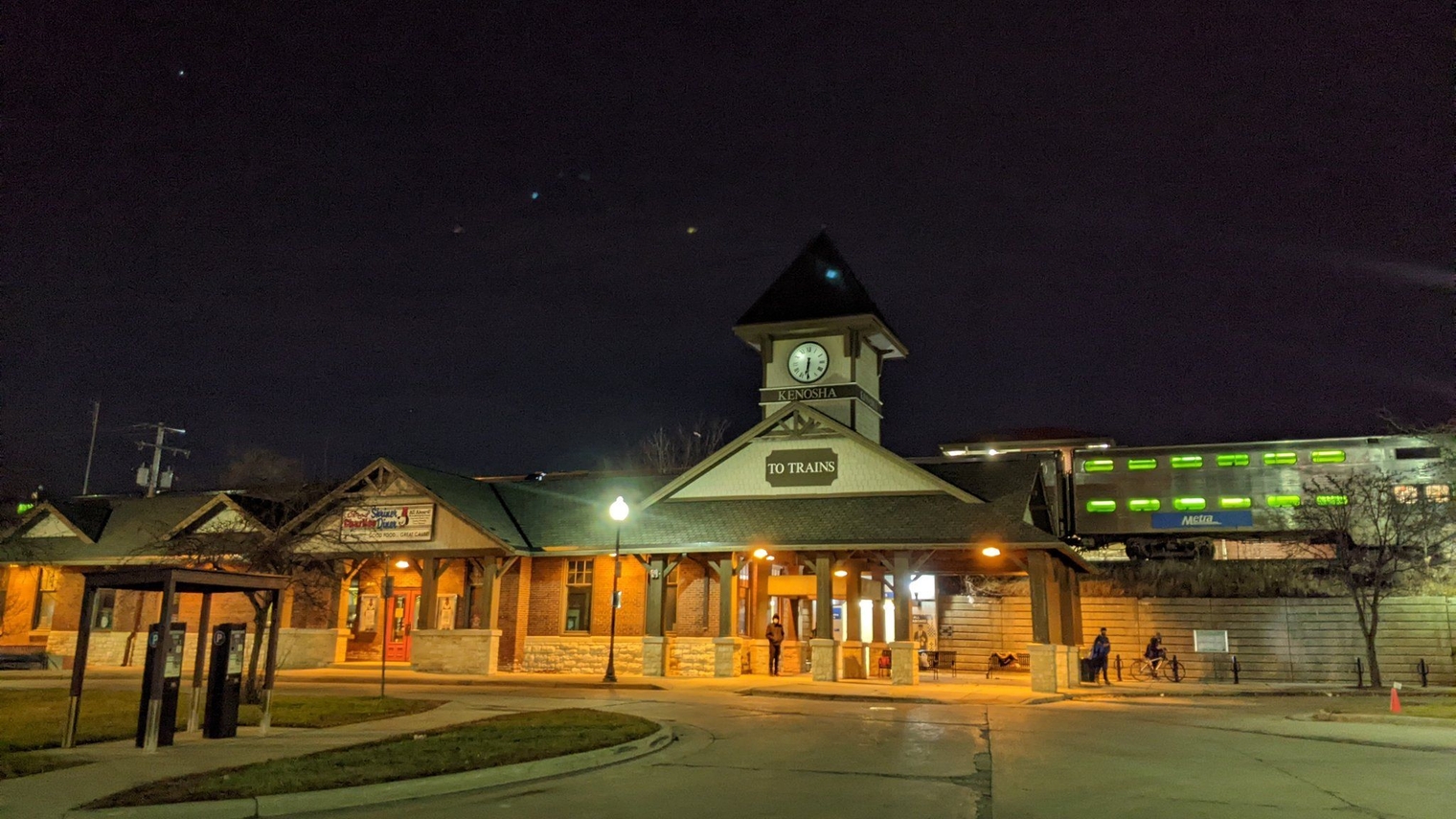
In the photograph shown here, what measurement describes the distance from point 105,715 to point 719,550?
1427 centimetres

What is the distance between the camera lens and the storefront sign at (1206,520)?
3644 centimetres

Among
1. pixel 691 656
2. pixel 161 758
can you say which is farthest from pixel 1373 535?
pixel 161 758

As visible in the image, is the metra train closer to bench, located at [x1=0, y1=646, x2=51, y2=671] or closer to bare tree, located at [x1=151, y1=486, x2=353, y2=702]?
bare tree, located at [x1=151, y1=486, x2=353, y2=702]

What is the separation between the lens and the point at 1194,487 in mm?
36969

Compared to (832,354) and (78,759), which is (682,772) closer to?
(78,759)

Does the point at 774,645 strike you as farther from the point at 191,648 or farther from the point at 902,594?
the point at 191,648

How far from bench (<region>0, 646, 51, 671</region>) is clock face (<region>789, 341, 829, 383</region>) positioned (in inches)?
962

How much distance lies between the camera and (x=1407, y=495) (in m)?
32.7

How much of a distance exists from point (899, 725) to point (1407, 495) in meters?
24.8

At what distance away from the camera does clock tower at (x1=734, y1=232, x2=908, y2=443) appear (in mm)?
30547

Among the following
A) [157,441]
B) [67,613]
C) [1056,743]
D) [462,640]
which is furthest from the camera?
[157,441]

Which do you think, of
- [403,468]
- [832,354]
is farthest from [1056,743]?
[403,468]

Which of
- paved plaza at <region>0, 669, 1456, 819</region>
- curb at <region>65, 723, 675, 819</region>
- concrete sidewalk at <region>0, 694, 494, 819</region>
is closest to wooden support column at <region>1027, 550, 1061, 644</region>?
paved plaza at <region>0, 669, 1456, 819</region>

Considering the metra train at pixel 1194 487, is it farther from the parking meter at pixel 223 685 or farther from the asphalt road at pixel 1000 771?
the parking meter at pixel 223 685
